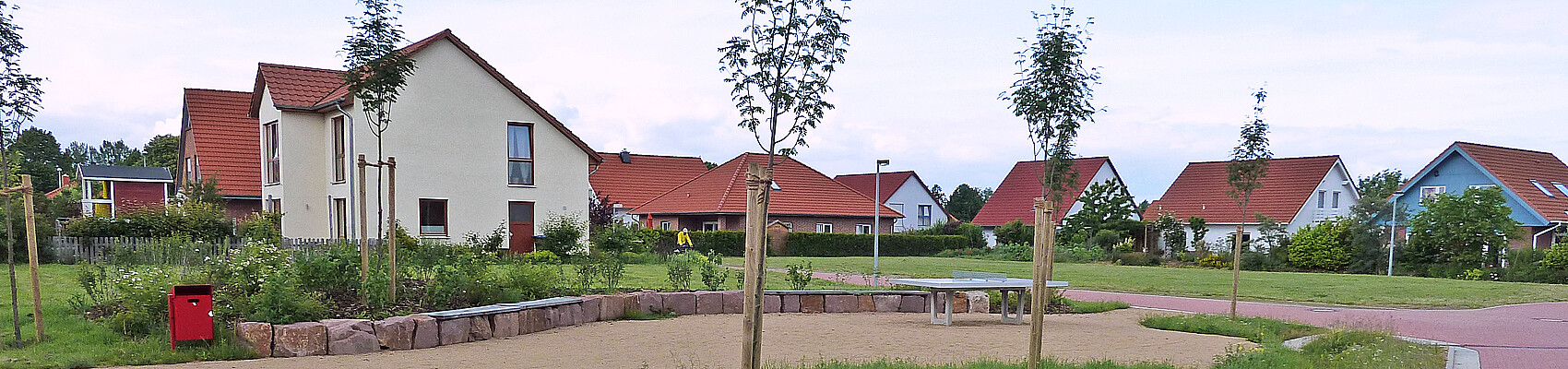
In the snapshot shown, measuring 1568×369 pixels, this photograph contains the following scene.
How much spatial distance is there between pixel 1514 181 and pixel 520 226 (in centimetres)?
3755

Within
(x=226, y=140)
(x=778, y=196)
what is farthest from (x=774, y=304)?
(x=778, y=196)

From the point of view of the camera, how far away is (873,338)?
11305mm

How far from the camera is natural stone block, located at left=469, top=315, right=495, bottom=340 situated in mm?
10438

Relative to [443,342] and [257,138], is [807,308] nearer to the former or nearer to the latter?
[443,342]

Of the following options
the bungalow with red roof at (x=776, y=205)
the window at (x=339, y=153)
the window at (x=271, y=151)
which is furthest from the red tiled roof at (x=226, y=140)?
the bungalow with red roof at (x=776, y=205)

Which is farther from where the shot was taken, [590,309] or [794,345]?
[590,309]

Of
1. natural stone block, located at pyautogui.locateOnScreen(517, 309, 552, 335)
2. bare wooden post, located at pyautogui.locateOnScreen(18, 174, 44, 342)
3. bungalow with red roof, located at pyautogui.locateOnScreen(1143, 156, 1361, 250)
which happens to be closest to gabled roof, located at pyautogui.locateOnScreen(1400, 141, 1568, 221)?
bungalow with red roof, located at pyautogui.locateOnScreen(1143, 156, 1361, 250)

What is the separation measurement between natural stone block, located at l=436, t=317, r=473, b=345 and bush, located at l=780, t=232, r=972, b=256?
1225 inches

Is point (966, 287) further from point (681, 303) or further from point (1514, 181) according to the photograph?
point (1514, 181)

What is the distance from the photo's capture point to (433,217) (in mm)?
26719

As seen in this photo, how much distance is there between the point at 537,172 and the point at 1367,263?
25442mm

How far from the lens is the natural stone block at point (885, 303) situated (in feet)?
49.4

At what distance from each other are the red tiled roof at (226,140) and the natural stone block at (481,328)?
23.1 metres

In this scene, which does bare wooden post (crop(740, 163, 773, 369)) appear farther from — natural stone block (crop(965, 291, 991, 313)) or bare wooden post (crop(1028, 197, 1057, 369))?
natural stone block (crop(965, 291, 991, 313))
